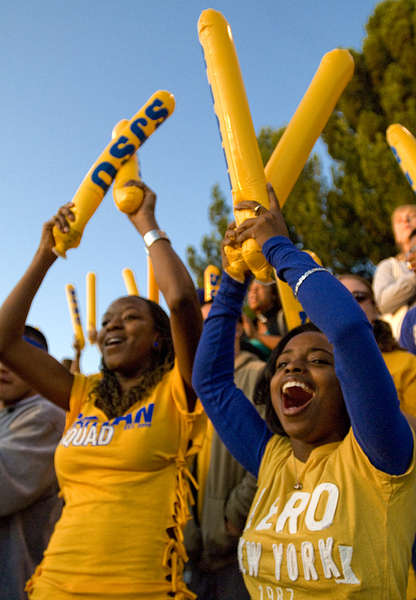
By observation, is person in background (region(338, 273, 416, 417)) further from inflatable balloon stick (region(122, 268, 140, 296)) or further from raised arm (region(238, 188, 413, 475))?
inflatable balloon stick (region(122, 268, 140, 296))

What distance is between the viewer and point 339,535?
4.01ft

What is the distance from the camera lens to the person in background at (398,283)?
11.4ft

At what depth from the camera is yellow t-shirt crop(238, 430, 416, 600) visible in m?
1.19

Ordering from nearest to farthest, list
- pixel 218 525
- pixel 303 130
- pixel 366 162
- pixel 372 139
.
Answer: pixel 303 130, pixel 218 525, pixel 366 162, pixel 372 139

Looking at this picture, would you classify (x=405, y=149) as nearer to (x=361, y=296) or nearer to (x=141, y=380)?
(x=361, y=296)

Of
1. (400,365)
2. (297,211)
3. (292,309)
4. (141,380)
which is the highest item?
(297,211)

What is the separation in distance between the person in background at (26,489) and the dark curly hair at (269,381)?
1.19 meters

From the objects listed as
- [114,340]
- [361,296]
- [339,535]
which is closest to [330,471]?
[339,535]

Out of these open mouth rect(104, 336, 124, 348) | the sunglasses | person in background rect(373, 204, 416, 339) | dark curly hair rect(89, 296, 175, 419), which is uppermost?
person in background rect(373, 204, 416, 339)

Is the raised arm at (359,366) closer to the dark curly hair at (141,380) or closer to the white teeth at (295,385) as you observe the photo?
the white teeth at (295,385)

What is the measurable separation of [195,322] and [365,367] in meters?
0.95

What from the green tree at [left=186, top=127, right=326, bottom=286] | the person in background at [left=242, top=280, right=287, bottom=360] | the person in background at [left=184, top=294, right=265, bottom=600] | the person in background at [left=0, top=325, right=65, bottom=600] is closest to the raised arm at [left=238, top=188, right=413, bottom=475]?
the person in background at [left=184, top=294, right=265, bottom=600]

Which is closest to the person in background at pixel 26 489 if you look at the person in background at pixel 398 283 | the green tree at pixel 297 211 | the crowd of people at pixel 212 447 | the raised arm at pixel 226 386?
the crowd of people at pixel 212 447

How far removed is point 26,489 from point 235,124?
6.43 feet
